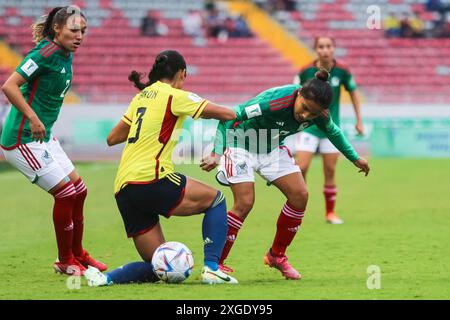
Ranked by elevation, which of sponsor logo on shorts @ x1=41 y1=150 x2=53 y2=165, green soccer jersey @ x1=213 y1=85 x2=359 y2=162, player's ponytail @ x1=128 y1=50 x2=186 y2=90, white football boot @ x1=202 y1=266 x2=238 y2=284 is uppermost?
player's ponytail @ x1=128 y1=50 x2=186 y2=90

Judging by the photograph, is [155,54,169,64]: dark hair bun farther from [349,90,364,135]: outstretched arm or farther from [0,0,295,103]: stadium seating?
[0,0,295,103]: stadium seating

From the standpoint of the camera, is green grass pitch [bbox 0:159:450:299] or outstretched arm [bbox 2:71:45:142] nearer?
green grass pitch [bbox 0:159:450:299]

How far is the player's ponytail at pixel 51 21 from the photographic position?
24.1 ft

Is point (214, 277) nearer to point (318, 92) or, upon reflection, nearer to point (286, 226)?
point (286, 226)

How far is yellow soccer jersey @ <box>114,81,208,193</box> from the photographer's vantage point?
646cm

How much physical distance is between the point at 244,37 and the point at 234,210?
2132cm

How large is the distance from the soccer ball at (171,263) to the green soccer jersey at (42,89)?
1615 millimetres

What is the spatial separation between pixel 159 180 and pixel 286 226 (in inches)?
59.8

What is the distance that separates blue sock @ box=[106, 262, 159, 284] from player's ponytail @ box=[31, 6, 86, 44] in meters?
2.07

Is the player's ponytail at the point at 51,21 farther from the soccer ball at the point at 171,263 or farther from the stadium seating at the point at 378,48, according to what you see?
the stadium seating at the point at 378,48

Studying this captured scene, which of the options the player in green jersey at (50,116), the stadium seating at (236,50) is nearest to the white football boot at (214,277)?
the player in green jersey at (50,116)

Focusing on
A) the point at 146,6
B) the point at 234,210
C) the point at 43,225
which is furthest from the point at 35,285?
the point at 146,6

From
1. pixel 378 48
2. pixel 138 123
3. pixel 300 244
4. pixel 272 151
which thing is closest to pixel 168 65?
pixel 138 123

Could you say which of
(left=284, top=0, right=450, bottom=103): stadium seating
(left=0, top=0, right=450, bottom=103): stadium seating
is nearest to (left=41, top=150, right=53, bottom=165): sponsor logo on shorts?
(left=0, top=0, right=450, bottom=103): stadium seating
